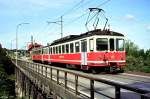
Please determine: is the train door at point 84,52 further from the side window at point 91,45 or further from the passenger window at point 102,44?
the passenger window at point 102,44

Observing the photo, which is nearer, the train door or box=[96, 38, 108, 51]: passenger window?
box=[96, 38, 108, 51]: passenger window

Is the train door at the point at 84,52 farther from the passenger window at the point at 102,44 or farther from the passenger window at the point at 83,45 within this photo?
the passenger window at the point at 102,44

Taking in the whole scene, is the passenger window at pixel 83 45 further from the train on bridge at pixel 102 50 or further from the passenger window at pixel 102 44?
the passenger window at pixel 102 44

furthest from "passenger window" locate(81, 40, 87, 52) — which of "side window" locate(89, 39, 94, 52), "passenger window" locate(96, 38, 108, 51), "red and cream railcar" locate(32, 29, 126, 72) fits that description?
"passenger window" locate(96, 38, 108, 51)

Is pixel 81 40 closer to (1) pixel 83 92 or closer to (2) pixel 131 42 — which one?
(1) pixel 83 92

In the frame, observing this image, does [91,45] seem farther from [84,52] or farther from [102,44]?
[84,52]

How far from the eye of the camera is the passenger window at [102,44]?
2501 centimetres

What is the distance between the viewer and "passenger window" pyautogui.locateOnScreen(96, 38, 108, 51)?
2501 cm

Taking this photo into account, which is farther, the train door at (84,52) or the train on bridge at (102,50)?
the train door at (84,52)

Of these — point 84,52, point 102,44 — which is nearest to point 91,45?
point 102,44

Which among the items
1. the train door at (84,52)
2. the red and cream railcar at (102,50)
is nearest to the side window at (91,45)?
the red and cream railcar at (102,50)

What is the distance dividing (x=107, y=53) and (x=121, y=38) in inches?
65.1

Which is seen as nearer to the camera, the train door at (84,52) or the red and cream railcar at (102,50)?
the red and cream railcar at (102,50)

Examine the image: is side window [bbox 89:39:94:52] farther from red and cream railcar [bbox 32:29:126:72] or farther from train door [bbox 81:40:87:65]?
train door [bbox 81:40:87:65]
